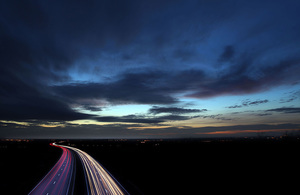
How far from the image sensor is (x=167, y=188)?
40.1m

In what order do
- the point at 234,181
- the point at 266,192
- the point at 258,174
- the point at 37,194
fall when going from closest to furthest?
the point at 37,194, the point at 266,192, the point at 234,181, the point at 258,174

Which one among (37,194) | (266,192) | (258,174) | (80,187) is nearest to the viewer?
(37,194)

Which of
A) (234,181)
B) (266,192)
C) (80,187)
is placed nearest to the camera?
(80,187)

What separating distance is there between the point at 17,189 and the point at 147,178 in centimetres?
2889

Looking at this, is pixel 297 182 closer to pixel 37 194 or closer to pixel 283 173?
pixel 283 173

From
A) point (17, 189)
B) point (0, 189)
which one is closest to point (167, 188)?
point (17, 189)

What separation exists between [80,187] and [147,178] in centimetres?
1846

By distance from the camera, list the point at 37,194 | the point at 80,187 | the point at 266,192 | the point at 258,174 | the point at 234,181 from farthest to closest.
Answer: the point at 258,174 → the point at 234,181 → the point at 266,192 → the point at 80,187 → the point at 37,194

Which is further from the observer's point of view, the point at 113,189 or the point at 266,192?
the point at 266,192

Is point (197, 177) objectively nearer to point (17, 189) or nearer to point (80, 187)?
point (80, 187)

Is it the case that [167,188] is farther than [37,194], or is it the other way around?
[167,188]

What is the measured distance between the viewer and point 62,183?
40094 mm

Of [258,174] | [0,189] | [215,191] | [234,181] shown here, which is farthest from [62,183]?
[258,174]

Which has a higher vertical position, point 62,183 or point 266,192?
point 62,183
